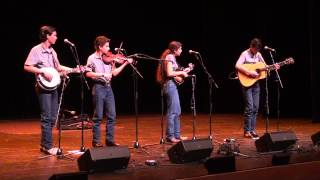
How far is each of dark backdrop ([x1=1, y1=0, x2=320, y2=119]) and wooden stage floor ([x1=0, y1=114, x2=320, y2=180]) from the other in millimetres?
1384

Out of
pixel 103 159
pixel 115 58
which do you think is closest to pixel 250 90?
pixel 115 58

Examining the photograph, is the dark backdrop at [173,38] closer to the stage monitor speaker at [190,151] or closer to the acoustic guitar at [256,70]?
the acoustic guitar at [256,70]

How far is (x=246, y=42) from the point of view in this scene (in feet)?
52.2

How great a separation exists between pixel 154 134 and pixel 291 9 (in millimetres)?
6070

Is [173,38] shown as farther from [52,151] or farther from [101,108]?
[52,151]

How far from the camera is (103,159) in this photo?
21.5 ft

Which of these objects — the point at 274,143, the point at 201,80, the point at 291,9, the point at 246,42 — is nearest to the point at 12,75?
the point at 201,80

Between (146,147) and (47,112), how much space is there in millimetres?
1919

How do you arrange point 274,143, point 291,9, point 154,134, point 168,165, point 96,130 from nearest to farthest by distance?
point 168,165 < point 274,143 < point 96,130 < point 154,134 < point 291,9

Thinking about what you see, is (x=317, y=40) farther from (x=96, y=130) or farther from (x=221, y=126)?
(x=96, y=130)

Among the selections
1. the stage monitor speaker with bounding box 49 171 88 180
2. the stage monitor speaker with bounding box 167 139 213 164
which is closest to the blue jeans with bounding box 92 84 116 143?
the stage monitor speaker with bounding box 167 139 213 164

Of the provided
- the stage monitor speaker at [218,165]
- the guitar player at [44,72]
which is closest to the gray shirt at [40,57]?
the guitar player at [44,72]

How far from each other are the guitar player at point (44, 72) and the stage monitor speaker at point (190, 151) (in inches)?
78.4

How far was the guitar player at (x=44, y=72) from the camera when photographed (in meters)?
8.01
